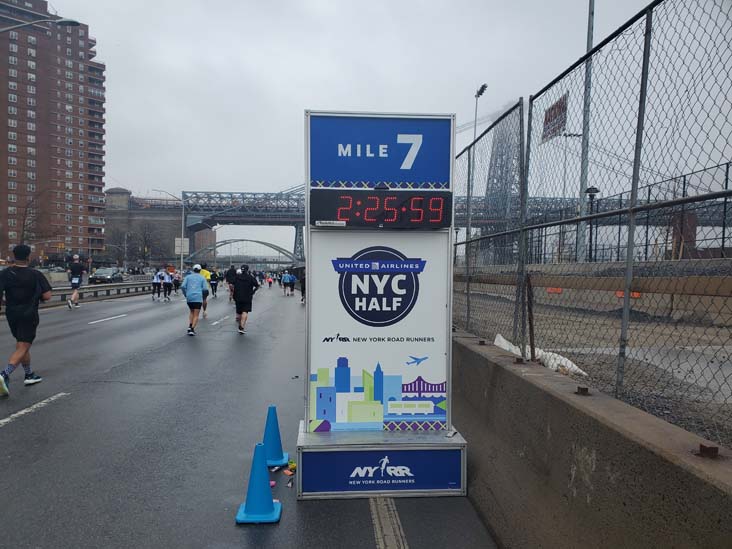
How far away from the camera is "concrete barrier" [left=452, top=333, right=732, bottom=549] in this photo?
2.07 meters

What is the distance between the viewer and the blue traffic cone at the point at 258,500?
3.85 metres

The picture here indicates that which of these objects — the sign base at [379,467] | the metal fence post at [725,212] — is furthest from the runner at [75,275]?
the metal fence post at [725,212]

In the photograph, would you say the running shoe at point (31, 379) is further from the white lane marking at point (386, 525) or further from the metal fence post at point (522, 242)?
the metal fence post at point (522, 242)

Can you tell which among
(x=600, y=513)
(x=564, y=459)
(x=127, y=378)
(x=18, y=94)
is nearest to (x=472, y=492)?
(x=564, y=459)

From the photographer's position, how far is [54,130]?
109375 millimetres

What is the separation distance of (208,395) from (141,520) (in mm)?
3791

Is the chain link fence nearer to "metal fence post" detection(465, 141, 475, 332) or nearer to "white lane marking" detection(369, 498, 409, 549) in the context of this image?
"metal fence post" detection(465, 141, 475, 332)

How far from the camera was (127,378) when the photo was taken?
860 cm

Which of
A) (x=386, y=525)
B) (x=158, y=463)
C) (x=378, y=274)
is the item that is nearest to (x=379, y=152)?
(x=378, y=274)

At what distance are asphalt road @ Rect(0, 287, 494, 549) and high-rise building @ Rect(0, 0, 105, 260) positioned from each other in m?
103

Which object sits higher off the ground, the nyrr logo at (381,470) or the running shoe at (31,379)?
the nyrr logo at (381,470)

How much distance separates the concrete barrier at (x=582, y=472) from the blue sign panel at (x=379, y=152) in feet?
5.55

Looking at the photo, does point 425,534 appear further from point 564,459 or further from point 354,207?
point 354,207

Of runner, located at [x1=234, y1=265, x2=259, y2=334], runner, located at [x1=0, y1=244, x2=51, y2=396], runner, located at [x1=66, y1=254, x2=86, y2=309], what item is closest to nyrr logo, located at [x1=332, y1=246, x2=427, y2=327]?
runner, located at [x1=0, y1=244, x2=51, y2=396]
